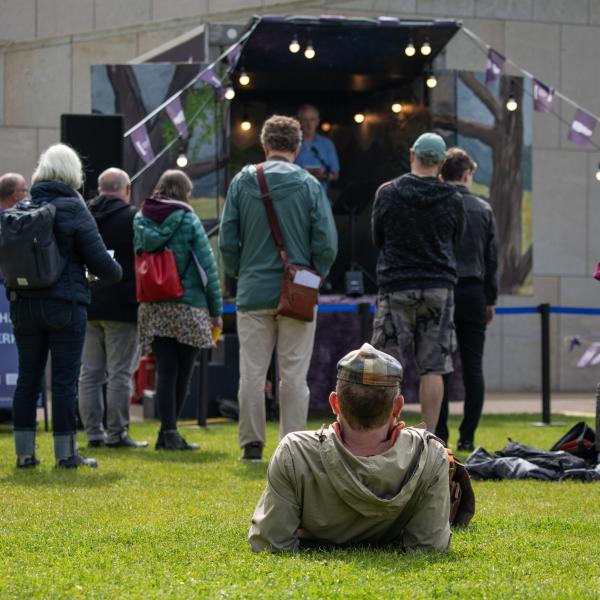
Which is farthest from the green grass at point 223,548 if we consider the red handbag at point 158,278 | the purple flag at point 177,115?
the purple flag at point 177,115

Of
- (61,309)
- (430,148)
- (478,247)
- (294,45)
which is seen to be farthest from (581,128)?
(61,309)

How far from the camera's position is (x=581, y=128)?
12297mm

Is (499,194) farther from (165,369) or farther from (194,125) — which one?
(165,369)

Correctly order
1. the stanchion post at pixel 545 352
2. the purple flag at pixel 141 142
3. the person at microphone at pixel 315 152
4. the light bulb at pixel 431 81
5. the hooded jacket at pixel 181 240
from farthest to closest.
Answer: the person at microphone at pixel 315 152, the light bulb at pixel 431 81, the purple flag at pixel 141 142, the stanchion post at pixel 545 352, the hooded jacket at pixel 181 240

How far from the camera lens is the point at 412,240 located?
755 cm

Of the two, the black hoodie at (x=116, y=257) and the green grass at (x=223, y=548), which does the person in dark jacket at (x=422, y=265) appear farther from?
the black hoodie at (x=116, y=257)

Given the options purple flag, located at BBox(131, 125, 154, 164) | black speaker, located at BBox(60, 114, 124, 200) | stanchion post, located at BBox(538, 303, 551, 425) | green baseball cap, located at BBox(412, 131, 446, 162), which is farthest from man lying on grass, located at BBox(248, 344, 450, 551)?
purple flag, located at BBox(131, 125, 154, 164)

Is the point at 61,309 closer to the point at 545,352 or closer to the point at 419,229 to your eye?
the point at 419,229

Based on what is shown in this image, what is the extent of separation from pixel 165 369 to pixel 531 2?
965cm

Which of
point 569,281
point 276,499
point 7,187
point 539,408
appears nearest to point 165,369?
point 7,187

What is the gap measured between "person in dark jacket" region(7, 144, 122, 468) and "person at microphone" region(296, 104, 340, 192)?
288 inches

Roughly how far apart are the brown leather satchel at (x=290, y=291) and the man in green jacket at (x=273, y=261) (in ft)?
0.10

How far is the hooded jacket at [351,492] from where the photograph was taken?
4.30 meters

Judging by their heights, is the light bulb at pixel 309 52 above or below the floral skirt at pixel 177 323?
above
